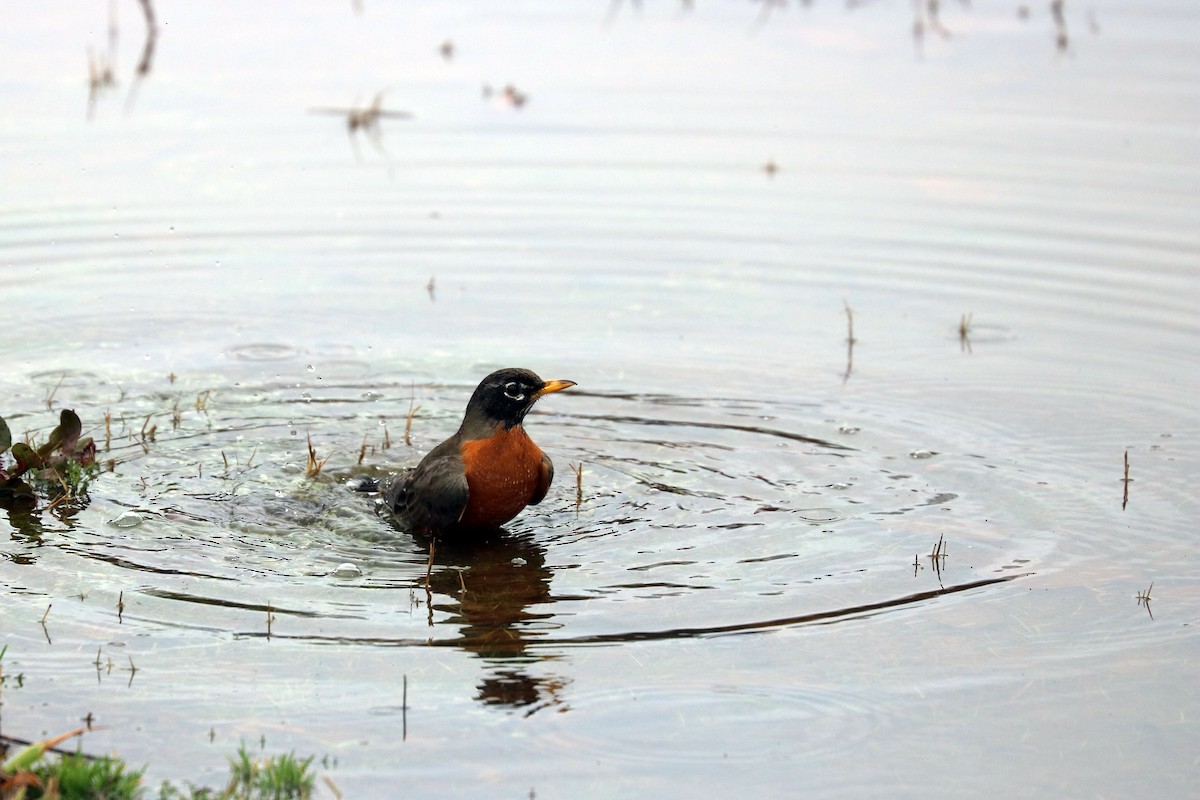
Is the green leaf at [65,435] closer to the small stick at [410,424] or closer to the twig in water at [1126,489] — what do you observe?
the small stick at [410,424]

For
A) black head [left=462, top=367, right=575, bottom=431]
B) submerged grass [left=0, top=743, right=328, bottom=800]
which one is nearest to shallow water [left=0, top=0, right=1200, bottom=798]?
submerged grass [left=0, top=743, right=328, bottom=800]

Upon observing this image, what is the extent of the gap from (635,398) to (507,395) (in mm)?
2181

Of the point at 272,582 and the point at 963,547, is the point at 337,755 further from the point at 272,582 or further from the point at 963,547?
the point at 963,547

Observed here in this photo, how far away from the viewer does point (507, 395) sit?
8.32 m

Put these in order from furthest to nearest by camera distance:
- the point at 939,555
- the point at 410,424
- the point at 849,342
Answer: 1. the point at 849,342
2. the point at 410,424
3. the point at 939,555

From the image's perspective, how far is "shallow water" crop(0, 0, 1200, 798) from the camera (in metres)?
6.23

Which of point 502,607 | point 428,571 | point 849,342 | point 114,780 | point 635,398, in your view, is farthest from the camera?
point 849,342

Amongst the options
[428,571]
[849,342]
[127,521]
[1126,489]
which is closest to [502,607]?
[428,571]

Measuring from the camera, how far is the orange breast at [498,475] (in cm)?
823

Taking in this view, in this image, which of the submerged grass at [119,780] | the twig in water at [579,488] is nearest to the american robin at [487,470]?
the twig in water at [579,488]

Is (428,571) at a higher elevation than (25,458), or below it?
below

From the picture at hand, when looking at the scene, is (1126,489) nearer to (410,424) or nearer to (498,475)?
(498,475)

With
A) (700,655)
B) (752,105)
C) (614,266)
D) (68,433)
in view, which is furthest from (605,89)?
(700,655)

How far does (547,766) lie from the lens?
19.0 feet
